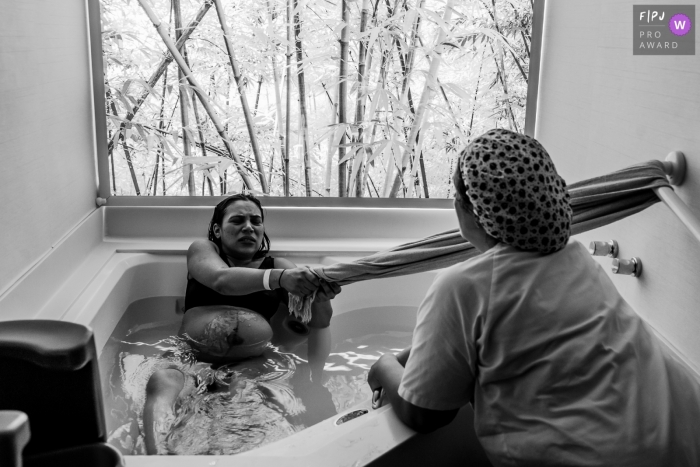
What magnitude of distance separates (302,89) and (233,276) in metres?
0.97

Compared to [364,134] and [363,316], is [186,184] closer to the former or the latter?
[364,134]

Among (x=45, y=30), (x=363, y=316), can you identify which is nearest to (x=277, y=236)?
(x=363, y=316)

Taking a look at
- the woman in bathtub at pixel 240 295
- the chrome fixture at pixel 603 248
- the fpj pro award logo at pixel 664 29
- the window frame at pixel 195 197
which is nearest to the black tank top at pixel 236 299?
the woman in bathtub at pixel 240 295

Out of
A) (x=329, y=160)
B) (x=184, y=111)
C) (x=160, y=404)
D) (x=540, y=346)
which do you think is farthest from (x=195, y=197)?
(x=540, y=346)

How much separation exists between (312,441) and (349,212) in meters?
1.48

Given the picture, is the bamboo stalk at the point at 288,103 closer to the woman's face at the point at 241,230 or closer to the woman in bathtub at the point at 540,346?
the woman's face at the point at 241,230

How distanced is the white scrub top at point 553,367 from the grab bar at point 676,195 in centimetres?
40

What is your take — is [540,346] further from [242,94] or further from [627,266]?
[242,94]

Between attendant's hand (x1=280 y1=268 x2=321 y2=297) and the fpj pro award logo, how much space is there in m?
1.11

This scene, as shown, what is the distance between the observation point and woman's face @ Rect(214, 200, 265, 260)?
223cm

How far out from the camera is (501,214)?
3.54 feet

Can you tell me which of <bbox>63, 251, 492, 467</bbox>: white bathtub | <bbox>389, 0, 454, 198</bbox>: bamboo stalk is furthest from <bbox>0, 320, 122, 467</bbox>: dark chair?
<bbox>389, 0, 454, 198</bbox>: bamboo stalk

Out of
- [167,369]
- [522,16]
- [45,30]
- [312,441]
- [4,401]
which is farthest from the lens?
[522,16]

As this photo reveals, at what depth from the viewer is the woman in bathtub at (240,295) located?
6.63 ft
